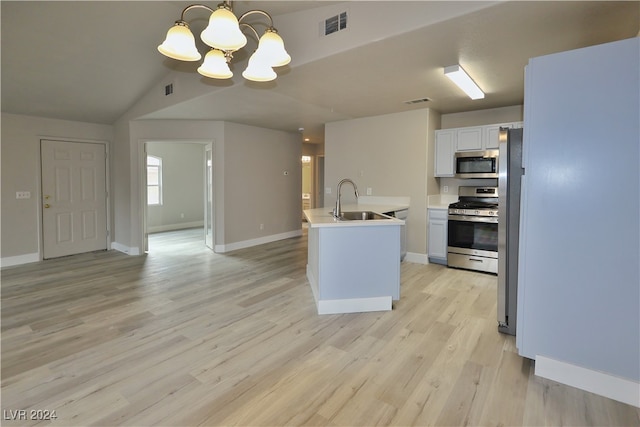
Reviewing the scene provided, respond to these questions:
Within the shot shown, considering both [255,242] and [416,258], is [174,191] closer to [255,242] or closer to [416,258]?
[255,242]

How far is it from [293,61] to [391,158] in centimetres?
269

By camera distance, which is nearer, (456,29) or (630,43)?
(630,43)

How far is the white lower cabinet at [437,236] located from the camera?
489cm

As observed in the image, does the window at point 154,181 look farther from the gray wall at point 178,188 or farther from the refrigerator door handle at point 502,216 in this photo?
the refrigerator door handle at point 502,216

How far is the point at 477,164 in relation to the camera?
15.7 feet

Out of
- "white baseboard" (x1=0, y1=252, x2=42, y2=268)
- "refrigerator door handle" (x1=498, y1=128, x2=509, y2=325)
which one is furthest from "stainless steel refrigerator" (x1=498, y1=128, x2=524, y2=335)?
"white baseboard" (x1=0, y1=252, x2=42, y2=268)

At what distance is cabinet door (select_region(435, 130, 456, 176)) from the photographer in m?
4.96

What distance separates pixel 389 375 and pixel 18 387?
236 cm

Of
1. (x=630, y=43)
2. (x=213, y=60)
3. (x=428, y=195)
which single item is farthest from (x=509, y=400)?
(x=428, y=195)

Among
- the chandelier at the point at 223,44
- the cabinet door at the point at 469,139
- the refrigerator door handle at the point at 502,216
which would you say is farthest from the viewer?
the cabinet door at the point at 469,139

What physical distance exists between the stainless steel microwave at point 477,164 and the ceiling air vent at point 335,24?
2.94 m

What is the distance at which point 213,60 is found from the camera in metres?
2.41

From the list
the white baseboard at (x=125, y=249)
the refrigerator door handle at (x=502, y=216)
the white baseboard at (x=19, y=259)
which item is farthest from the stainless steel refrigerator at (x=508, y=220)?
the white baseboard at (x=19, y=259)

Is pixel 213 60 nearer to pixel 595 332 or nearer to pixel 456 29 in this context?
pixel 456 29
